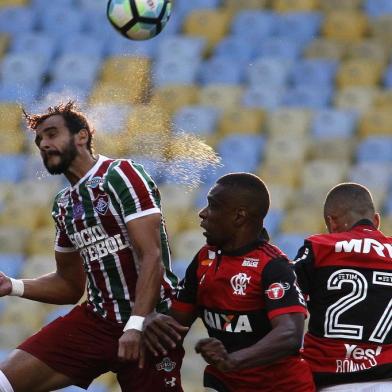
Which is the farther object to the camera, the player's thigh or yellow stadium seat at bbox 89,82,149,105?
yellow stadium seat at bbox 89,82,149,105

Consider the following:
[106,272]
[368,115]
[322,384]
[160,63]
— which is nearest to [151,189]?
[106,272]

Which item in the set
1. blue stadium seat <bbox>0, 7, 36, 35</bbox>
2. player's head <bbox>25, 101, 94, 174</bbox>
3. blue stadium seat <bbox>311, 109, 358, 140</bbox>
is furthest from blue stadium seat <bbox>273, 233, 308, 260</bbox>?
blue stadium seat <bbox>0, 7, 36, 35</bbox>

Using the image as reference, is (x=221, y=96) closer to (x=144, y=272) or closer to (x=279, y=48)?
(x=279, y=48)

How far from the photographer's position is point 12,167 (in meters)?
11.7

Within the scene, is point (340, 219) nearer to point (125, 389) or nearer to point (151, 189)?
point (151, 189)

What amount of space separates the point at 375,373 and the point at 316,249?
67 centimetres

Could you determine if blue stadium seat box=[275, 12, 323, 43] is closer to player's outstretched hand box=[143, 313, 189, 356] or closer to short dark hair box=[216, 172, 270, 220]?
short dark hair box=[216, 172, 270, 220]

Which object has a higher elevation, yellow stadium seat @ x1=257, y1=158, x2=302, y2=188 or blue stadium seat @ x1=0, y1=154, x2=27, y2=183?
blue stadium seat @ x1=0, y1=154, x2=27, y2=183

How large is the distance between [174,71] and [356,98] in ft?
6.58

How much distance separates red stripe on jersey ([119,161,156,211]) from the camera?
5.60 m

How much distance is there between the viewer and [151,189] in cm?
570

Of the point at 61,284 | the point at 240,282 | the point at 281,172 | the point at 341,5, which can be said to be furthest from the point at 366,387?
the point at 341,5

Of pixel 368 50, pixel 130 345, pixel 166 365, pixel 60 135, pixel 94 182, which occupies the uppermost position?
pixel 368 50

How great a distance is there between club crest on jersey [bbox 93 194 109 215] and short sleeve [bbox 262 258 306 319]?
0.93 meters
